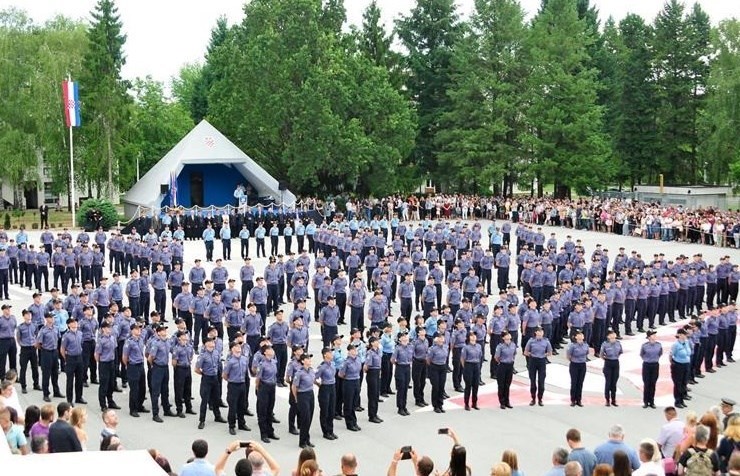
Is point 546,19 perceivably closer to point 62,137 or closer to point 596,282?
point 62,137

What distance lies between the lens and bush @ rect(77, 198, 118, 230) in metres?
37.5

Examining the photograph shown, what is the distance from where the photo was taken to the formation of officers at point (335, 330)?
1336 cm

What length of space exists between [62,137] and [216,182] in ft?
29.2

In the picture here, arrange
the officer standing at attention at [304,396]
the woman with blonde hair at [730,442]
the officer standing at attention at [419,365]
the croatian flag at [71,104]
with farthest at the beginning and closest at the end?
1. the croatian flag at [71,104]
2. the officer standing at attention at [419,365]
3. the officer standing at attention at [304,396]
4. the woman with blonde hair at [730,442]

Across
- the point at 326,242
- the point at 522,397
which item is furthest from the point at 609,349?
the point at 326,242

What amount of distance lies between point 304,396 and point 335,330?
4796 mm

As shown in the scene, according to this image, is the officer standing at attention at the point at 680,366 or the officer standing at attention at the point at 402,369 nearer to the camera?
the officer standing at attention at the point at 402,369

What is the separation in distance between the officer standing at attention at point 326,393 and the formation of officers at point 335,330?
0.8 inches

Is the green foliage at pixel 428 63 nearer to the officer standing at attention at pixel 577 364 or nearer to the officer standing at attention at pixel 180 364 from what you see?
the officer standing at attention at pixel 577 364

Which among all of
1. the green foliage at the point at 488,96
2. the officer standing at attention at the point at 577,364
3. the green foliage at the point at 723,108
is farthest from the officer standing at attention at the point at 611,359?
the green foliage at the point at 723,108

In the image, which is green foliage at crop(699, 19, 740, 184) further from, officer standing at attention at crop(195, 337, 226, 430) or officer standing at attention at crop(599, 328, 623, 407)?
officer standing at attention at crop(195, 337, 226, 430)

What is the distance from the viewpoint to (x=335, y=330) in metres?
17.4

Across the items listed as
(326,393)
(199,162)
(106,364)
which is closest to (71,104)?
(199,162)

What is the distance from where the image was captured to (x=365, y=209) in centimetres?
3956
